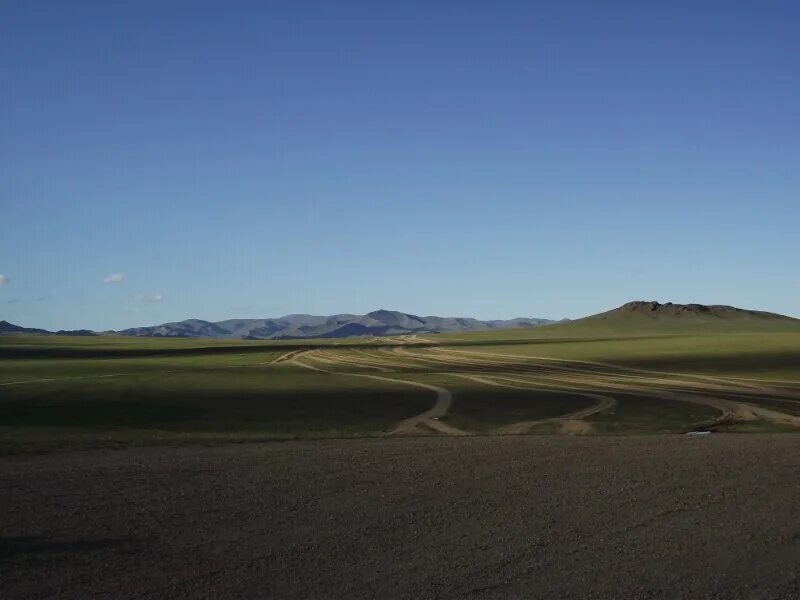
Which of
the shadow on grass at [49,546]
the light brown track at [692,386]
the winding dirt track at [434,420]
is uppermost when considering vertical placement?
the light brown track at [692,386]

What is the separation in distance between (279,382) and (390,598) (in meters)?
47.2

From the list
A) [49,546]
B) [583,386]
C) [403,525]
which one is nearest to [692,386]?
[583,386]

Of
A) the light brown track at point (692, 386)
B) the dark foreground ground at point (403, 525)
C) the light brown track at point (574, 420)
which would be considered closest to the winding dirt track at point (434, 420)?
the light brown track at point (574, 420)

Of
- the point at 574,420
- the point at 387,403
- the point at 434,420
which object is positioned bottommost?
the point at 434,420

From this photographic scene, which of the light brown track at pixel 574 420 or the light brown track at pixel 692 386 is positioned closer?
the light brown track at pixel 574 420

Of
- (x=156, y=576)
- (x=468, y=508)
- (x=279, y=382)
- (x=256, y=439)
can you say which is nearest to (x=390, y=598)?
(x=156, y=576)

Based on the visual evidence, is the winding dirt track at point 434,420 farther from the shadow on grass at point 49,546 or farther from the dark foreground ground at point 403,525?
the shadow on grass at point 49,546

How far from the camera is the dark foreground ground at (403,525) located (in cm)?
1128

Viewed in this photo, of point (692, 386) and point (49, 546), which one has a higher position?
point (692, 386)

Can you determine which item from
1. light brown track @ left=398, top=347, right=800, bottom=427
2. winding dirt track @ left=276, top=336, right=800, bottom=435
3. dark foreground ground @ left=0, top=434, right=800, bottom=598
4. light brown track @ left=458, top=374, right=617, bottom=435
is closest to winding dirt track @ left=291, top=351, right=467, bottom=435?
winding dirt track @ left=276, top=336, right=800, bottom=435

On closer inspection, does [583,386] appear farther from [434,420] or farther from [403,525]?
[403,525]

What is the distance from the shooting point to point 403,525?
14445mm

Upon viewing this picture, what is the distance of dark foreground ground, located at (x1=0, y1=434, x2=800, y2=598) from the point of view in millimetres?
11281

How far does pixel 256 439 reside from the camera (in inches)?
1090
